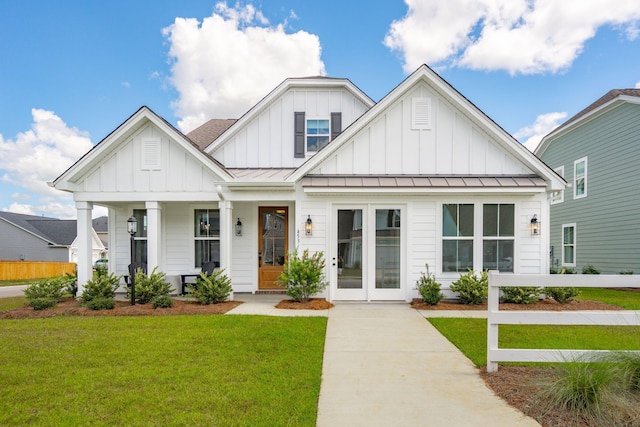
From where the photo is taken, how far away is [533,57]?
49.7 ft

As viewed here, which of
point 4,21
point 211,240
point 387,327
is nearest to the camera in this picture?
point 387,327

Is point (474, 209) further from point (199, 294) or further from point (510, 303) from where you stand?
point (199, 294)

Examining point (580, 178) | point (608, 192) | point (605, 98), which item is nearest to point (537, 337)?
point (608, 192)

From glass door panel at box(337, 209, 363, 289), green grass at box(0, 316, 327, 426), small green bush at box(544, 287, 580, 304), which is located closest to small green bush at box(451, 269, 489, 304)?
small green bush at box(544, 287, 580, 304)

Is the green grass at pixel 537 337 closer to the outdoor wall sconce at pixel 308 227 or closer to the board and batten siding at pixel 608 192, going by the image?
the outdoor wall sconce at pixel 308 227

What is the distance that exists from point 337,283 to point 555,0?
11.0 meters

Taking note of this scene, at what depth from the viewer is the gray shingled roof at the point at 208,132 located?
505 inches

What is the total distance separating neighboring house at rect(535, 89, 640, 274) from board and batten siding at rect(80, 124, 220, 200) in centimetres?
1237

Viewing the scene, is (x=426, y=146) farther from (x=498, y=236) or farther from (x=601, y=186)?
(x=601, y=186)

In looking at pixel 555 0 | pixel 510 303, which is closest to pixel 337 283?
pixel 510 303

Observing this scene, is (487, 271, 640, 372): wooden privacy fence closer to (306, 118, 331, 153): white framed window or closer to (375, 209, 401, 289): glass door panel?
(375, 209, 401, 289): glass door panel

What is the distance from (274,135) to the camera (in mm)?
11516

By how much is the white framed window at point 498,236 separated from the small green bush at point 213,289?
6526 millimetres

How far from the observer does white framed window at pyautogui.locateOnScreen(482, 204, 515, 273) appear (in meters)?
9.00
